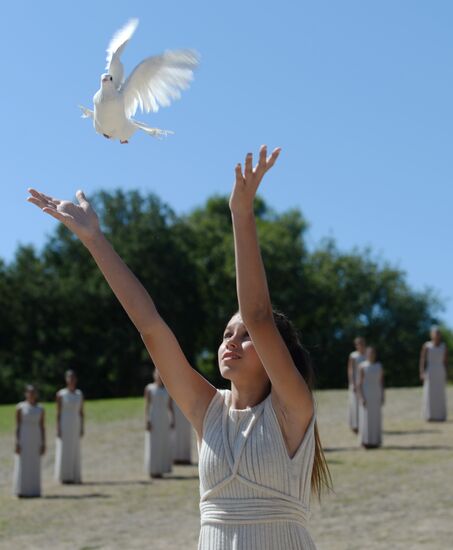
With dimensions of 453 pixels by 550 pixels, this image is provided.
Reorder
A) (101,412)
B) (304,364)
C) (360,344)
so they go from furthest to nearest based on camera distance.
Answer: (101,412), (360,344), (304,364)

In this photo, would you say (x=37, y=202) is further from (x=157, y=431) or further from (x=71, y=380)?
(x=157, y=431)

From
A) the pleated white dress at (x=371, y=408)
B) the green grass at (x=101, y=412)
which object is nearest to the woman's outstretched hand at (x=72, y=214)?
the pleated white dress at (x=371, y=408)

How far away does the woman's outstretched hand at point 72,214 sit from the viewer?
3383mm

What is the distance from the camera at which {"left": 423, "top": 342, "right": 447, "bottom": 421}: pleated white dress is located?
2467 centimetres

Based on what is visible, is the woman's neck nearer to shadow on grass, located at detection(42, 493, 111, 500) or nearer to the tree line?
shadow on grass, located at detection(42, 493, 111, 500)

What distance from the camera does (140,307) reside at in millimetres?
3410

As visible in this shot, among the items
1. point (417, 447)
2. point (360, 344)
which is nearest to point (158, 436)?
point (417, 447)

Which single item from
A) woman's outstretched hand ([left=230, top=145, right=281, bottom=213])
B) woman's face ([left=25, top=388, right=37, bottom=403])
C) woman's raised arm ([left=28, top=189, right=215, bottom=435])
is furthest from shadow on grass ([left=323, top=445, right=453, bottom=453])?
woman's outstretched hand ([left=230, top=145, right=281, bottom=213])

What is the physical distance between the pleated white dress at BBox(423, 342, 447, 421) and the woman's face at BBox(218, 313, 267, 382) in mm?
21642

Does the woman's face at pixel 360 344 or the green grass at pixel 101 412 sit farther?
the green grass at pixel 101 412

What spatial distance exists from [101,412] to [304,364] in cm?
2667

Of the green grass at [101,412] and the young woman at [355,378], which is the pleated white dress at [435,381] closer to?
the young woman at [355,378]

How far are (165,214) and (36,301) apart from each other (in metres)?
8.56

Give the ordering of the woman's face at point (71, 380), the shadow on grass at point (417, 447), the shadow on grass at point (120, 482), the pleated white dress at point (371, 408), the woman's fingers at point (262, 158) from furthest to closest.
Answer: the pleated white dress at point (371, 408)
the shadow on grass at point (417, 447)
the woman's face at point (71, 380)
the shadow on grass at point (120, 482)
the woman's fingers at point (262, 158)
